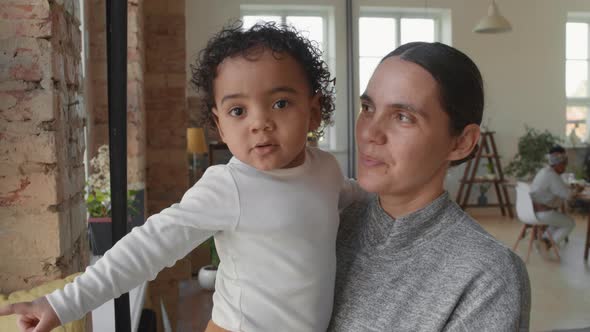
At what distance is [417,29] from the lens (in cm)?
862

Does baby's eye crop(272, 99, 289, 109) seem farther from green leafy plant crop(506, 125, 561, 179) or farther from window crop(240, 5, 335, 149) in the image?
green leafy plant crop(506, 125, 561, 179)

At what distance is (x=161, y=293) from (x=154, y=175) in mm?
854

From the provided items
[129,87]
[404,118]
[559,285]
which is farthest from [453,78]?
[559,285]

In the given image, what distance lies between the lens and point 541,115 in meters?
9.45

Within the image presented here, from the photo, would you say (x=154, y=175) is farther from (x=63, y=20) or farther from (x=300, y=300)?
(x=300, y=300)

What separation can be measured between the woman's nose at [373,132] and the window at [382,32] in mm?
6984

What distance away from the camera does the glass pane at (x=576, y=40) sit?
9.41 m

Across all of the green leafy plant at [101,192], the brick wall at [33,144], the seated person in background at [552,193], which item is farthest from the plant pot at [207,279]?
the seated person in background at [552,193]

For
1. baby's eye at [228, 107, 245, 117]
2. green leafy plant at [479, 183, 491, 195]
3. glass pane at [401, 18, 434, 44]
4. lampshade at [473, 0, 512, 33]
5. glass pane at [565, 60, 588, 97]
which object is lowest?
→ green leafy plant at [479, 183, 491, 195]

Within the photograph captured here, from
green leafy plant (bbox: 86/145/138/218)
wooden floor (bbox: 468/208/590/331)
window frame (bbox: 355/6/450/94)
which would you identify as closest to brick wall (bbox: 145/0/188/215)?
green leafy plant (bbox: 86/145/138/218)

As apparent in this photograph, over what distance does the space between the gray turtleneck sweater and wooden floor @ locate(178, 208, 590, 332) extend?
1.86 meters

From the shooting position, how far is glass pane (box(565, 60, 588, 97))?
9.49 metres

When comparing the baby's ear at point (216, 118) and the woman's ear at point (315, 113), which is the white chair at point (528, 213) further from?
the baby's ear at point (216, 118)

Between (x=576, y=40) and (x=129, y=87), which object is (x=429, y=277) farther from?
(x=576, y=40)
